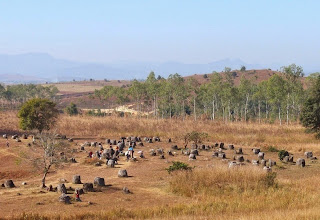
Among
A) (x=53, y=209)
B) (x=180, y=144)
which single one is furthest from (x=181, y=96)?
(x=53, y=209)

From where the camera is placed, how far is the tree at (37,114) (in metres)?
42.9

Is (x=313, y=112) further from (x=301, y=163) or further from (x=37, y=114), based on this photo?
(x=37, y=114)

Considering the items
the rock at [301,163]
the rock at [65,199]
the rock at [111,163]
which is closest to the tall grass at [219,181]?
the rock at [65,199]

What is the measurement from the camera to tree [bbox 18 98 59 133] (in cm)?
4288

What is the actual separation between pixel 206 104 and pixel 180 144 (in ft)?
132

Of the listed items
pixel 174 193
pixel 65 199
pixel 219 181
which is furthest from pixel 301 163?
pixel 65 199

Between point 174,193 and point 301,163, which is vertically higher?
point 174,193

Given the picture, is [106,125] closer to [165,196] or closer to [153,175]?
[153,175]

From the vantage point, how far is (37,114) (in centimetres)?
4306

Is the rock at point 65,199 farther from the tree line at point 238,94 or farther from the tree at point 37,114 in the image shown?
the tree line at point 238,94

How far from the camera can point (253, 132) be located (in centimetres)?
5088

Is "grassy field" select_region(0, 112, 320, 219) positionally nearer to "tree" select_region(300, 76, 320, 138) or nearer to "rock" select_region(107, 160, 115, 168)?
"rock" select_region(107, 160, 115, 168)

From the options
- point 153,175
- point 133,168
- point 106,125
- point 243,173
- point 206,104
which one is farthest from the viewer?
point 206,104

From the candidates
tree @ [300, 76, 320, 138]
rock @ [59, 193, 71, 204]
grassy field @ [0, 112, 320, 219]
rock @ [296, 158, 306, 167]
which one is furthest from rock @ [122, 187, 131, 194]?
tree @ [300, 76, 320, 138]
